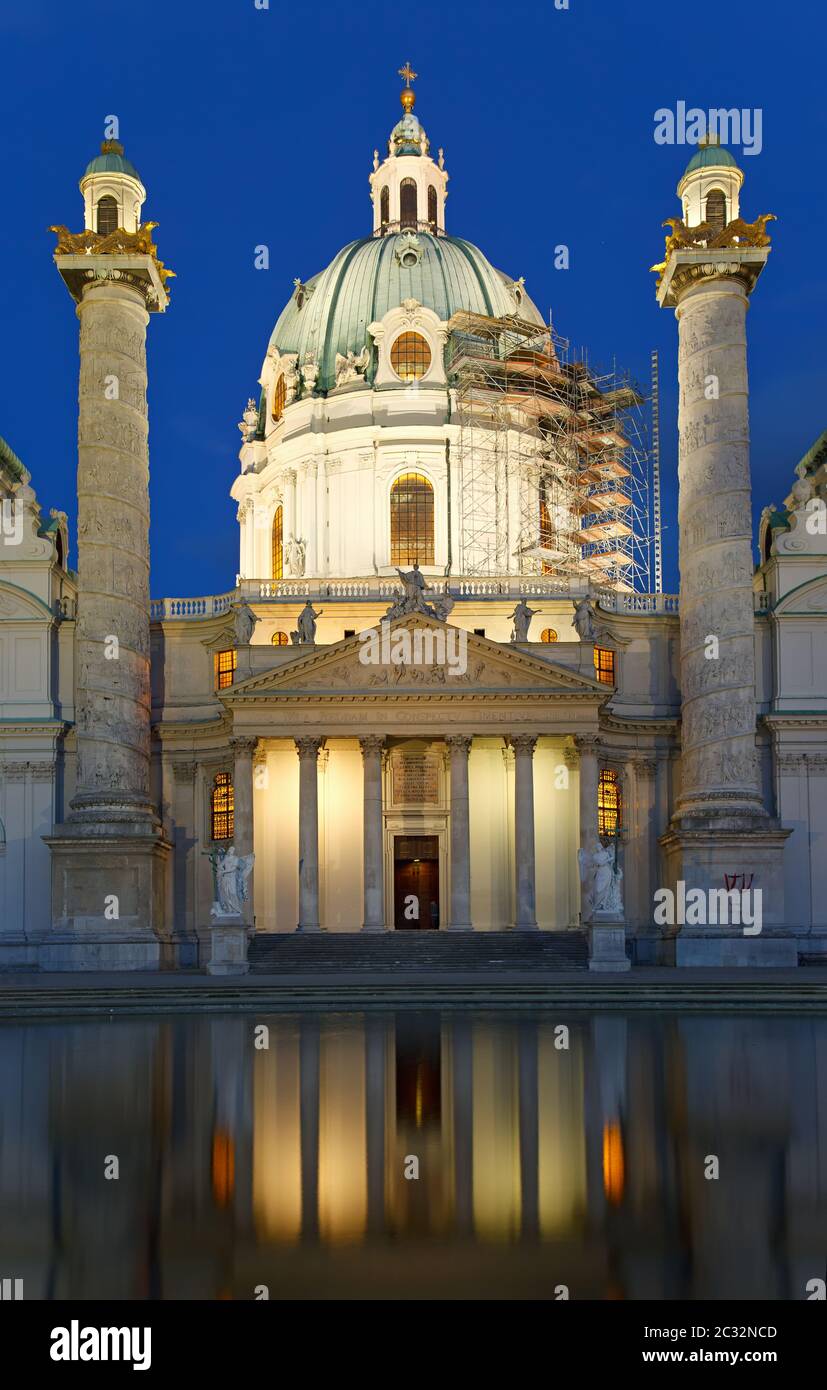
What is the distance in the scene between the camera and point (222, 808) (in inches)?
2060

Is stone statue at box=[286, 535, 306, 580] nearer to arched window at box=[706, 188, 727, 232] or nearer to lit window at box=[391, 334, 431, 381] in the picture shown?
lit window at box=[391, 334, 431, 381]

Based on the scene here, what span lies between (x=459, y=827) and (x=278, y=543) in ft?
63.6

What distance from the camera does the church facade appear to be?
45.7 meters

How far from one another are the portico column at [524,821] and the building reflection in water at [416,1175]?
26.7m

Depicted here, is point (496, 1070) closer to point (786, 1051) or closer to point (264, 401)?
point (786, 1051)

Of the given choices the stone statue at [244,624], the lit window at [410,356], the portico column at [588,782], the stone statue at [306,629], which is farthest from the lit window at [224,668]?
the lit window at [410,356]

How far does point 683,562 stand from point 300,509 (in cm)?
1893

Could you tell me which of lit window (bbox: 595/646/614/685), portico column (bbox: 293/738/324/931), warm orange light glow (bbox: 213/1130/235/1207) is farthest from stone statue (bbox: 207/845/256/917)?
warm orange light glow (bbox: 213/1130/235/1207)

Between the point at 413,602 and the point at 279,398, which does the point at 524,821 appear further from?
the point at 279,398

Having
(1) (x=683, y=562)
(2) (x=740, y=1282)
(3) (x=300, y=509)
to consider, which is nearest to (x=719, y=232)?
(1) (x=683, y=562)

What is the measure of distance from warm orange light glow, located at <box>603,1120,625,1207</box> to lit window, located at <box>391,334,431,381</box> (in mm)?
50628

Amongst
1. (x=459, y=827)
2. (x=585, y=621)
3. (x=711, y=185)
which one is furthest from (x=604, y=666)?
(x=711, y=185)

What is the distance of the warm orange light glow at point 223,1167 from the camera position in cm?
1073
